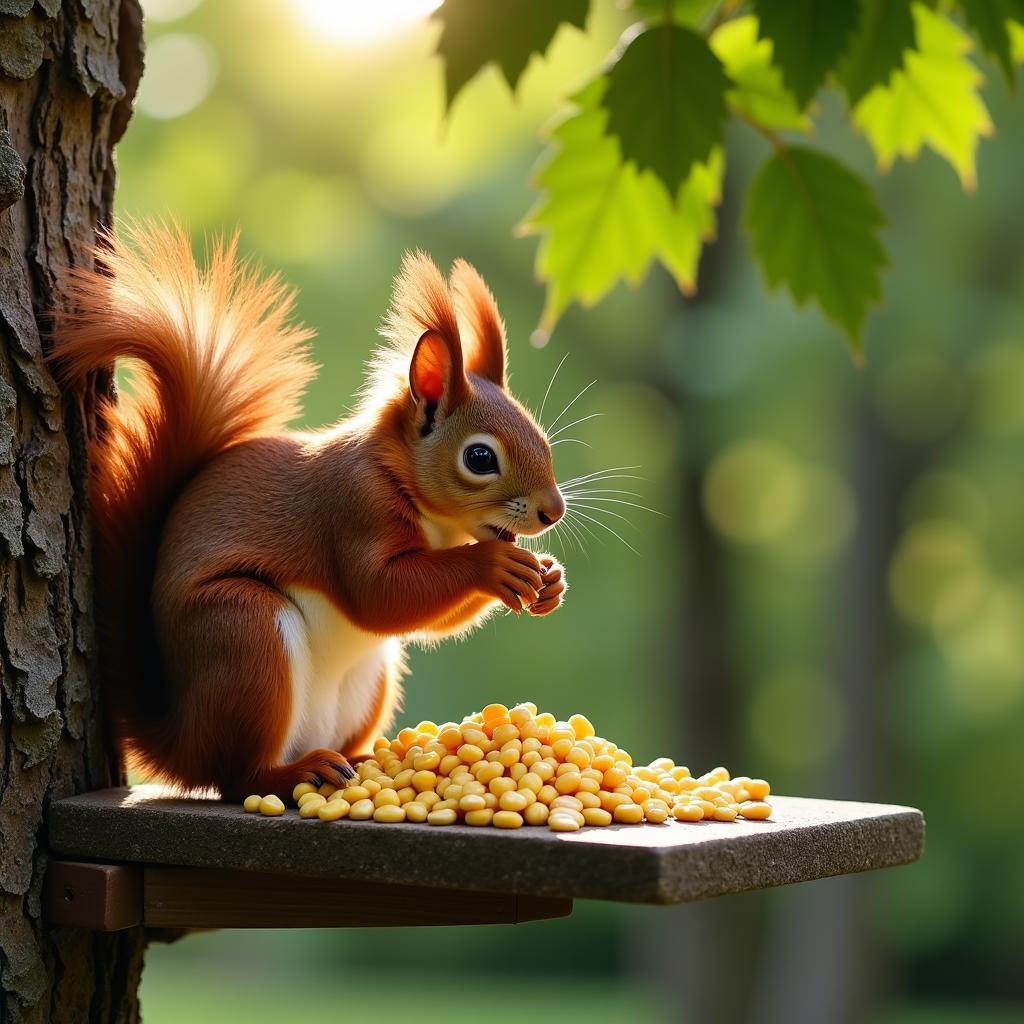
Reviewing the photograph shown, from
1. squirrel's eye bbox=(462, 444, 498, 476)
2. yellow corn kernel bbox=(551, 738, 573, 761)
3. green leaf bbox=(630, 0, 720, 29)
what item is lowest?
yellow corn kernel bbox=(551, 738, 573, 761)

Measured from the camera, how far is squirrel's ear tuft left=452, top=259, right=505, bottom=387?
159cm

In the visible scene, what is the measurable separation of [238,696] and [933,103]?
3.25 ft

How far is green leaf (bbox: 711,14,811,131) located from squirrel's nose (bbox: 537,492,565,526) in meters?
0.49

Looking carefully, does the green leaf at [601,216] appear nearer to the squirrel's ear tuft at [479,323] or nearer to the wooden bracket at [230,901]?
the squirrel's ear tuft at [479,323]

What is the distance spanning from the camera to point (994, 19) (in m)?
1.25

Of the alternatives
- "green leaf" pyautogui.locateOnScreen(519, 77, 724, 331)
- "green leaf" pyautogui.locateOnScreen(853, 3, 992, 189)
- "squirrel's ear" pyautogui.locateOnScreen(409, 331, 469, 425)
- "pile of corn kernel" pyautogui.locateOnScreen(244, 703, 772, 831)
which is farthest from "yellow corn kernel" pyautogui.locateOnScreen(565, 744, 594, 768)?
"green leaf" pyautogui.locateOnScreen(853, 3, 992, 189)

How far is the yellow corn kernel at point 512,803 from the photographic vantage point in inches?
49.6

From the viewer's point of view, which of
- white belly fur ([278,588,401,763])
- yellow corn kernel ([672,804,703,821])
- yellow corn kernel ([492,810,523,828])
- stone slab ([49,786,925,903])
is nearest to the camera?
stone slab ([49,786,925,903])

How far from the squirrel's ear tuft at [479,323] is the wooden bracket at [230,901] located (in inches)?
23.0

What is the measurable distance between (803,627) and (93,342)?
7.59m

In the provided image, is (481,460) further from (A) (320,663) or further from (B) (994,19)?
(B) (994,19)

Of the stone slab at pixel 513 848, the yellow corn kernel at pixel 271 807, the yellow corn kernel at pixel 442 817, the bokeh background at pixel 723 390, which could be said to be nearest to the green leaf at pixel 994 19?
the stone slab at pixel 513 848

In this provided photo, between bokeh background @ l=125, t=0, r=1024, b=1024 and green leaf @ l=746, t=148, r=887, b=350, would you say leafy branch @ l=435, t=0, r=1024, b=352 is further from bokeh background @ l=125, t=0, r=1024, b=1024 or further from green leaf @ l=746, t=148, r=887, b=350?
bokeh background @ l=125, t=0, r=1024, b=1024

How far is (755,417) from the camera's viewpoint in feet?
19.8
